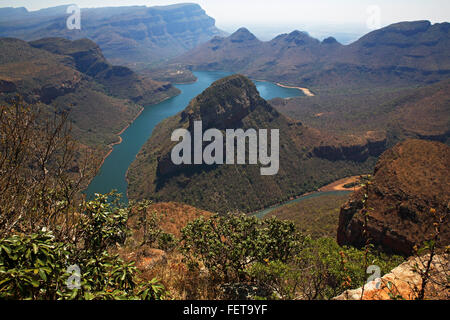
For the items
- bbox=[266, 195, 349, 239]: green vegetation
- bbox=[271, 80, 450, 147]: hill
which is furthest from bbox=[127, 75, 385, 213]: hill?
bbox=[271, 80, 450, 147]: hill

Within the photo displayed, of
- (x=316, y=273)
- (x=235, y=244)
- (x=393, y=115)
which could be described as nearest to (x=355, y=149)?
(x=393, y=115)

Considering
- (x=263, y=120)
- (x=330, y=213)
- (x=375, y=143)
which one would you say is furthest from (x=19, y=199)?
(x=375, y=143)

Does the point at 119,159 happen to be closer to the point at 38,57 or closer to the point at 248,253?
the point at 38,57

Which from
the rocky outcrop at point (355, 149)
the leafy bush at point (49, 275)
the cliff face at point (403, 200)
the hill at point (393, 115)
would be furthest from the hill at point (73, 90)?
the hill at point (393, 115)

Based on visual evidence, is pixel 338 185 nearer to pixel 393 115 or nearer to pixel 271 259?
pixel 393 115

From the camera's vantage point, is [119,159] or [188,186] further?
[119,159]
